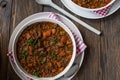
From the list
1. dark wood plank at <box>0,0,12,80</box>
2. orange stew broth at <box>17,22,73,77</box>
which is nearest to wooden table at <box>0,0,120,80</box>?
dark wood plank at <box>0,0,12,80</box>

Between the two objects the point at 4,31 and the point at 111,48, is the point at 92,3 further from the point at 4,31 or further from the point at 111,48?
the point at 4,31

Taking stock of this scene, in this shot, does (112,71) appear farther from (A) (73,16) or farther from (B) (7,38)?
(B) (7,38)

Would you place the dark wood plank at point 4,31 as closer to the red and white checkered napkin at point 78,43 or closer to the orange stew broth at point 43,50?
the orange stew broth at point 43,50

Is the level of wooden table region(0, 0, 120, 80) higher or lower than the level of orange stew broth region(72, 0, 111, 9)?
lower

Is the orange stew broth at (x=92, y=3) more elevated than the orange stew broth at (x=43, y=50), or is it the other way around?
the orange stew broth at (x=92, y=3)

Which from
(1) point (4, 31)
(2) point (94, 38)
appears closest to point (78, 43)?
(2) point (94, 38)

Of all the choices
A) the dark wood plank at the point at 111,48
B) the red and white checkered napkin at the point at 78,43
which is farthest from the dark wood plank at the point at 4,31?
the dark wood plank at the point at 111,48

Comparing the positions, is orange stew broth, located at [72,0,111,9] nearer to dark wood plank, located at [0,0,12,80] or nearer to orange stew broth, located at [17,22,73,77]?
orange stew broth, located at [17,22,73,77]
